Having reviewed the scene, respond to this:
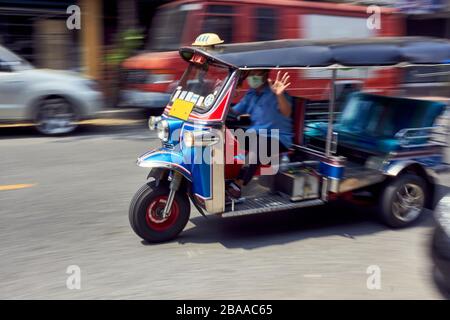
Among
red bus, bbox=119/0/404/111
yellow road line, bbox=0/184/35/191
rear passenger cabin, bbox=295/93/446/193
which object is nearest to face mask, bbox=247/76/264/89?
rear passenger cabin, bbox=295/93/446/193

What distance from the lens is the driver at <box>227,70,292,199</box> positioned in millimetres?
5117

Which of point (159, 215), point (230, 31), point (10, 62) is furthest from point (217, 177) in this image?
point (230, 31)

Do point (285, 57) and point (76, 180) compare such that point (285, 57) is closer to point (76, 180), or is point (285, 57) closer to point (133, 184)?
point (133, 184)

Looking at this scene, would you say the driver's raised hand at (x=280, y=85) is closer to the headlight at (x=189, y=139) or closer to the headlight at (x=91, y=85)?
the headlight at (x=189, y=139)

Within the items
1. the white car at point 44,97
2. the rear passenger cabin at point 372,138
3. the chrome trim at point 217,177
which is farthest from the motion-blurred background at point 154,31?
the chrome trim at point 217,177

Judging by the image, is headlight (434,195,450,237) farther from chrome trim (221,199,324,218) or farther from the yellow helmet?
the yellow helmet

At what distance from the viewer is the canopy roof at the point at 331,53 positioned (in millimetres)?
4676

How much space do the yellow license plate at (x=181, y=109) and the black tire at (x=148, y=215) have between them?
0.70 metres

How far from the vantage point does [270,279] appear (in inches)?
165

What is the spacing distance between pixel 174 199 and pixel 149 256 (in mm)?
558

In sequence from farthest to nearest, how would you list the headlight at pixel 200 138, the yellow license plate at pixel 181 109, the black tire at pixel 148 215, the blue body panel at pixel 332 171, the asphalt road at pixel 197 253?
1. the blue body panel at pixel 332 171
2. the yellow license plate at pixel 181 109
3. the black tire at pixel 148 215
4. the headlight at pixel 200 138
5. the asphalt road at pixel 197 253

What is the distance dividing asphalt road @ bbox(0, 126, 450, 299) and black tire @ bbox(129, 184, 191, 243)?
0.33ft

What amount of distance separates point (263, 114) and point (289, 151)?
57 cm
